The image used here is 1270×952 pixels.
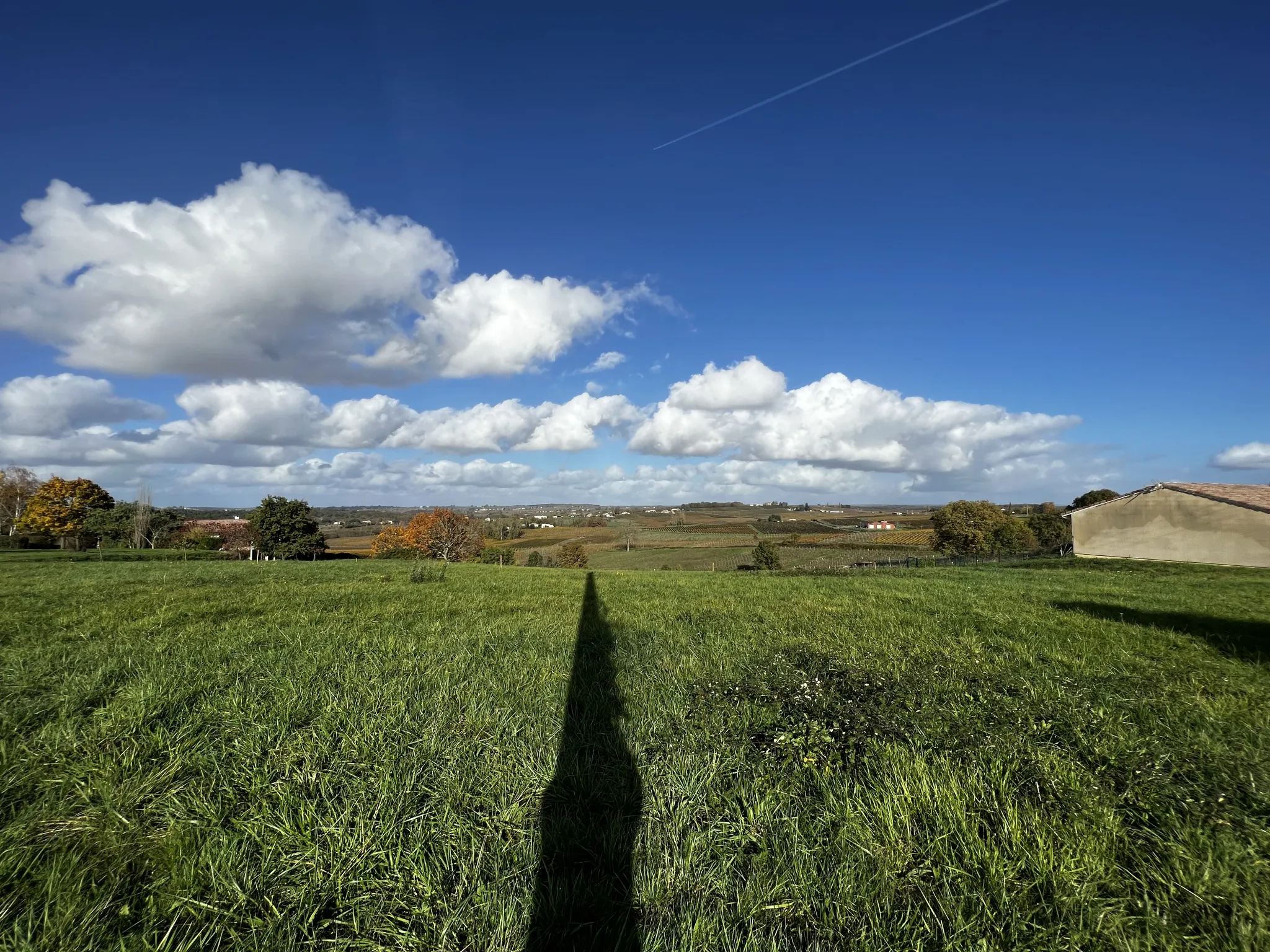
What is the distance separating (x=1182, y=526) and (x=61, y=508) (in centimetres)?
10869

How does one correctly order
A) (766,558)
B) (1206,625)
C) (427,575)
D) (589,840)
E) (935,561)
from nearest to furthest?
(589,840)
(1206,625)
(427,575)
(935,561)
(766,558)

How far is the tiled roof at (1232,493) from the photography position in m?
34.8

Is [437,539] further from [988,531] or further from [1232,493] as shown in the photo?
[1232,493]

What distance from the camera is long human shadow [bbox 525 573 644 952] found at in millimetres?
2381

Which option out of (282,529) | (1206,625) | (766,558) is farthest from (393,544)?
(1206,625)

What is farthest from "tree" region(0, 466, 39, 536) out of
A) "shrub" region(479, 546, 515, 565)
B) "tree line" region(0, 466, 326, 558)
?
"shrub" region(479, 546, 515, 565)

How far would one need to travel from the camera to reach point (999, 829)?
3.02m

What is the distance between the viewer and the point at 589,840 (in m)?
3.03

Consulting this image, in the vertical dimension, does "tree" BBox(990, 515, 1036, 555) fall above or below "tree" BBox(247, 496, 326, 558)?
below

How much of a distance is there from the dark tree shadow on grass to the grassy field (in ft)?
3.55

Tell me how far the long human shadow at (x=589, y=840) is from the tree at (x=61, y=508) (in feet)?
277

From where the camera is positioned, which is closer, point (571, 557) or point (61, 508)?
point (61, 508)

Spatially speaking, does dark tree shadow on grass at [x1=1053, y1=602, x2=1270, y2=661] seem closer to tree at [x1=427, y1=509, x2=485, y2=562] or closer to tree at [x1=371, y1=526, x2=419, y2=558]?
tree at [x1=371, y1=526, x2=419, y2=558]

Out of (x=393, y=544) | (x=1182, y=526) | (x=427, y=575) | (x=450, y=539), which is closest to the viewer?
(x=427, y=575)
